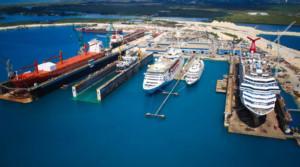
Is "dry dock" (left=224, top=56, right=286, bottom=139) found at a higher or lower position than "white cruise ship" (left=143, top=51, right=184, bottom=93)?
lower

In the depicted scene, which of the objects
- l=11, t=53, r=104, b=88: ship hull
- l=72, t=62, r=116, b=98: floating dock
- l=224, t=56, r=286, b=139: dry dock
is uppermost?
l=11, t=53, r=104, b=88: ship hull

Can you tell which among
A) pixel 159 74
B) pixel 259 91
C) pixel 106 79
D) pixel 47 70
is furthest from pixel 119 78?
pixel 259 91

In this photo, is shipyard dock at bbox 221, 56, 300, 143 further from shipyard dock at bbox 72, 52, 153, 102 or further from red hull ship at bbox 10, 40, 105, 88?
red hull ship at bbox 10, 40, 105, 88

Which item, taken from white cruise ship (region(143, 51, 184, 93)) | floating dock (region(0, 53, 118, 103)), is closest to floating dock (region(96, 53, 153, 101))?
white cruise ship (region(143, 51, 184, 93))

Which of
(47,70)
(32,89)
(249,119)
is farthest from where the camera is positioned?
(47,70)

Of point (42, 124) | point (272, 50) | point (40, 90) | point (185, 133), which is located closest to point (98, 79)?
point (40, 90)

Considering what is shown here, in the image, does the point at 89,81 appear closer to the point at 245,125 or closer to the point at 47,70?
the point at 47,70
